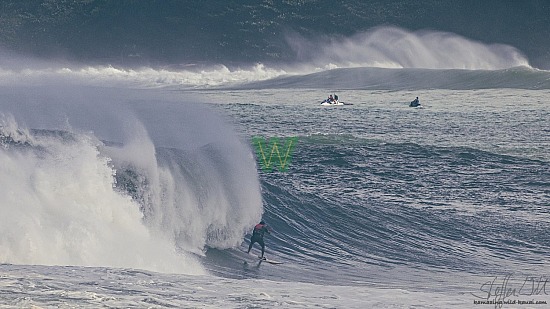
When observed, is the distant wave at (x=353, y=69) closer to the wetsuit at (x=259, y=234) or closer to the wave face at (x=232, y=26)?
the wave face at (x=232, y=26)

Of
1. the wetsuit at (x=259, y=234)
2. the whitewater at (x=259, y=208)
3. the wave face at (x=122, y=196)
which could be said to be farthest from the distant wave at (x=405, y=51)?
the wetsuit at (x=259, y=234)

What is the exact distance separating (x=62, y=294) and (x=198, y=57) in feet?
208

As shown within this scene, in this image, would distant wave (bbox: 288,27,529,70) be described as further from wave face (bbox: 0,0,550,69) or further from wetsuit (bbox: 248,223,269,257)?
wetsuit (bbox: 248,223,269,257)

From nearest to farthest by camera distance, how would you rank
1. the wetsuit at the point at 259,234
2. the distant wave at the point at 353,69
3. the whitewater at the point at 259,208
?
the whitewater at the point at 259,208, the wetsuit at the point at 259,234, the distant wave at the point at 353,69

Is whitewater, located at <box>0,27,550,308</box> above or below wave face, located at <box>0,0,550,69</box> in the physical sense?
below

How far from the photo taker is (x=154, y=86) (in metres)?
60.8

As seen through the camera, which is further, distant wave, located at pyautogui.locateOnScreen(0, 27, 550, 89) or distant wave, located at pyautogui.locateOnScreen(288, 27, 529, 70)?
distant wave, located at pyautogui.locateOnScreen(288, 27, 529, 70)

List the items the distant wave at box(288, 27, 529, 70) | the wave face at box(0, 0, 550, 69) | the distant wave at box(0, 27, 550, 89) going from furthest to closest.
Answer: the wave face at box(0, 0, 550, 69), the distant wave at box(288, 27, 529, 70), the distant wave at box(0, 27, 550, 89)

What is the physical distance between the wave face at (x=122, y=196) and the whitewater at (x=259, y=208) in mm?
34

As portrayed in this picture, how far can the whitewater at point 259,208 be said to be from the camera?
11.7 m

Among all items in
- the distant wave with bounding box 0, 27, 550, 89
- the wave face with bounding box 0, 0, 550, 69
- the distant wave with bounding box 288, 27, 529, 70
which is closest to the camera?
the distant wave with bounding box 0, 27, 550, 89

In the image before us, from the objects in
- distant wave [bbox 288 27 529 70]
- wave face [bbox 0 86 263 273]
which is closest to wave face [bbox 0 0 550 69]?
distant wave [bbox 288 27 529 70]

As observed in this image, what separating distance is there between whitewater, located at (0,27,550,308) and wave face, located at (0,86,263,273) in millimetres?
34

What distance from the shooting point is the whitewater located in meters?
11.7
